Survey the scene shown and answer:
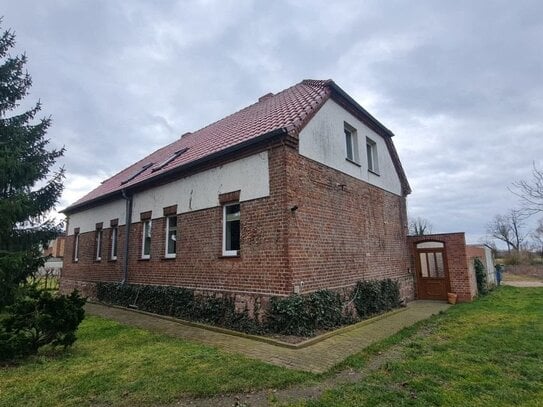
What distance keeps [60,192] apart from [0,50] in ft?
15.4

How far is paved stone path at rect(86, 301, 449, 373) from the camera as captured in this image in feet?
19.6

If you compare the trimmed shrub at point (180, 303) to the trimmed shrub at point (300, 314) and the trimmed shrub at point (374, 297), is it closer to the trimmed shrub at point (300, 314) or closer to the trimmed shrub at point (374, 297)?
the trimmed shrub at point (300, 314)

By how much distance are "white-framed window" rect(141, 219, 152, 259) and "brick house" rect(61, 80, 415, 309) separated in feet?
0.13

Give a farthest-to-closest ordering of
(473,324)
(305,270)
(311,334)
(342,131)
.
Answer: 1. (342,131)
2. (473,324)
3. (305,270)
4. (311,334)

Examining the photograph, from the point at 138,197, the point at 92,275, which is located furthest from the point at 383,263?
the point at 92,275

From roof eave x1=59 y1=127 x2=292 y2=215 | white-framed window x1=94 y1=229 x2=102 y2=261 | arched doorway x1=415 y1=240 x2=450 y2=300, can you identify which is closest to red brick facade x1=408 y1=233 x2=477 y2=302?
arched doorway x1=415 y1=240 x2=450 y2=300

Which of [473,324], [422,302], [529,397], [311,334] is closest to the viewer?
[529,397]

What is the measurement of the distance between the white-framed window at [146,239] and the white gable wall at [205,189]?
19.0 inches

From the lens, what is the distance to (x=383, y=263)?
12.3 m

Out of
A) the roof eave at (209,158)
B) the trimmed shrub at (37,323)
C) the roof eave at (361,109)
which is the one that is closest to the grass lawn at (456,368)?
the trimmed shrub at (37,323)

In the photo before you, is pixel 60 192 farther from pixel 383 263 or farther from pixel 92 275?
pixel 383 263

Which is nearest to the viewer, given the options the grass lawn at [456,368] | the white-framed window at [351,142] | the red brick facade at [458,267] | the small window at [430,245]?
the grass lawn at [456,368]

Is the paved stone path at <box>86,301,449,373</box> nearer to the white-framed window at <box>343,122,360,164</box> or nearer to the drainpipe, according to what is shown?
the drainpipe

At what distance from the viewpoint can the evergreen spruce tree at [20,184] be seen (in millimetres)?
8828
